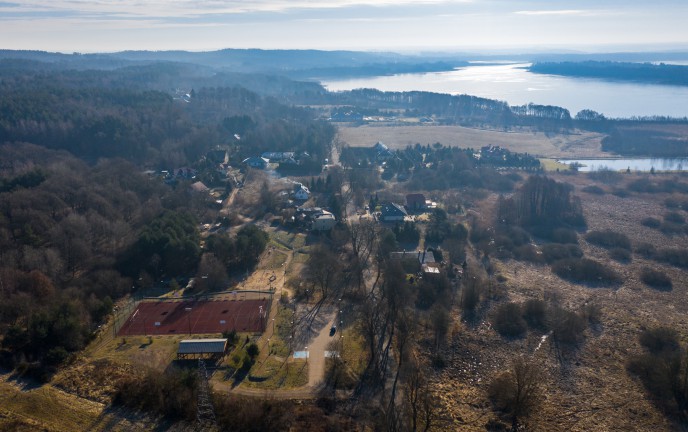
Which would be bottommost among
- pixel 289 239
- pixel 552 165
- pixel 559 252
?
pixel 559 252

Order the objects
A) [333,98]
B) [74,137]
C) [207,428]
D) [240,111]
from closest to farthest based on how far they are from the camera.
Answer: [207,428] → [74,137] → [240,111] → [333,98]

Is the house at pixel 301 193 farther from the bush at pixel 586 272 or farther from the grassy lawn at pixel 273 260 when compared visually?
the bush at pixel 586 272

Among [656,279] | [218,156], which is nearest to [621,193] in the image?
[656,279]

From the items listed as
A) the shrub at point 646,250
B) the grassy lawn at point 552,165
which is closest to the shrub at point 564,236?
the shrub at point 646,250

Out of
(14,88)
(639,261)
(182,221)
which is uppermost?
(14,88)

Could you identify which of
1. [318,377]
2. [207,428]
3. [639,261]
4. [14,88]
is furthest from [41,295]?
[14,88]

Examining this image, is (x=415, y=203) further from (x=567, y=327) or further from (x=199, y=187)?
(x=199, y=187)

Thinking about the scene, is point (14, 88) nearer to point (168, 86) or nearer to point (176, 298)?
point (168, 86)

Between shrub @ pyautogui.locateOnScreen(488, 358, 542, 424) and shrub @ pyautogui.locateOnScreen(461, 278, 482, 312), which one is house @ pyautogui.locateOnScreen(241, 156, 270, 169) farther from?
shrub @ pyautogui.locateOnScreen(488, 358, 542, 424)
